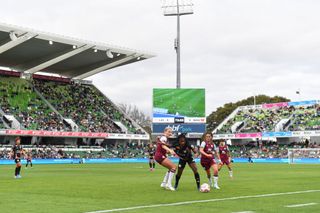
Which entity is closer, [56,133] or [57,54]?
[57,54]

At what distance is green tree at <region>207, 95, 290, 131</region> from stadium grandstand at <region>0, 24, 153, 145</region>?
39304 mm

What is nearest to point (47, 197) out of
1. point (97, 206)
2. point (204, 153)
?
point (97, 206)

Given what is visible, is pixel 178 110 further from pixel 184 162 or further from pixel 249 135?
pixel 184 162

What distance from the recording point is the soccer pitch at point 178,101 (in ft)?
214

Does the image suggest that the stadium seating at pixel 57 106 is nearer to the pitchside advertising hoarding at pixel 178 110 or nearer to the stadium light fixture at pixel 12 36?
the stadium light fixture at pixel 12 36

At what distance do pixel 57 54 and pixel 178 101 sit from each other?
1773cm

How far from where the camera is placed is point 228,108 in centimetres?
11731

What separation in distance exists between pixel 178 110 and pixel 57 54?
18211mm

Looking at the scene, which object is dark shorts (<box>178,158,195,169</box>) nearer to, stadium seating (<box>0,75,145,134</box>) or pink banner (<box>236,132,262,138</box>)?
stadium seating (<box>0,75,145,134</box>)

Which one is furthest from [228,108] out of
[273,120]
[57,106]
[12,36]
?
[12,36]

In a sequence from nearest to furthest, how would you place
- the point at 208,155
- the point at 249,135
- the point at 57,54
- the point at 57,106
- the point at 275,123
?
the point at 208,155
the point at 57,54
the point at 57,106
the point at 249,135
the point at 275,123

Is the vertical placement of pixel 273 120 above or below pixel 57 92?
below

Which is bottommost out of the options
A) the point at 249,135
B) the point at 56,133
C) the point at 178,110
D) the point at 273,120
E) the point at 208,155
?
the point at 208,155

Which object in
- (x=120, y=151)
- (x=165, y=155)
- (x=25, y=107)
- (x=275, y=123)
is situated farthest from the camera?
(x=275, y=123)
